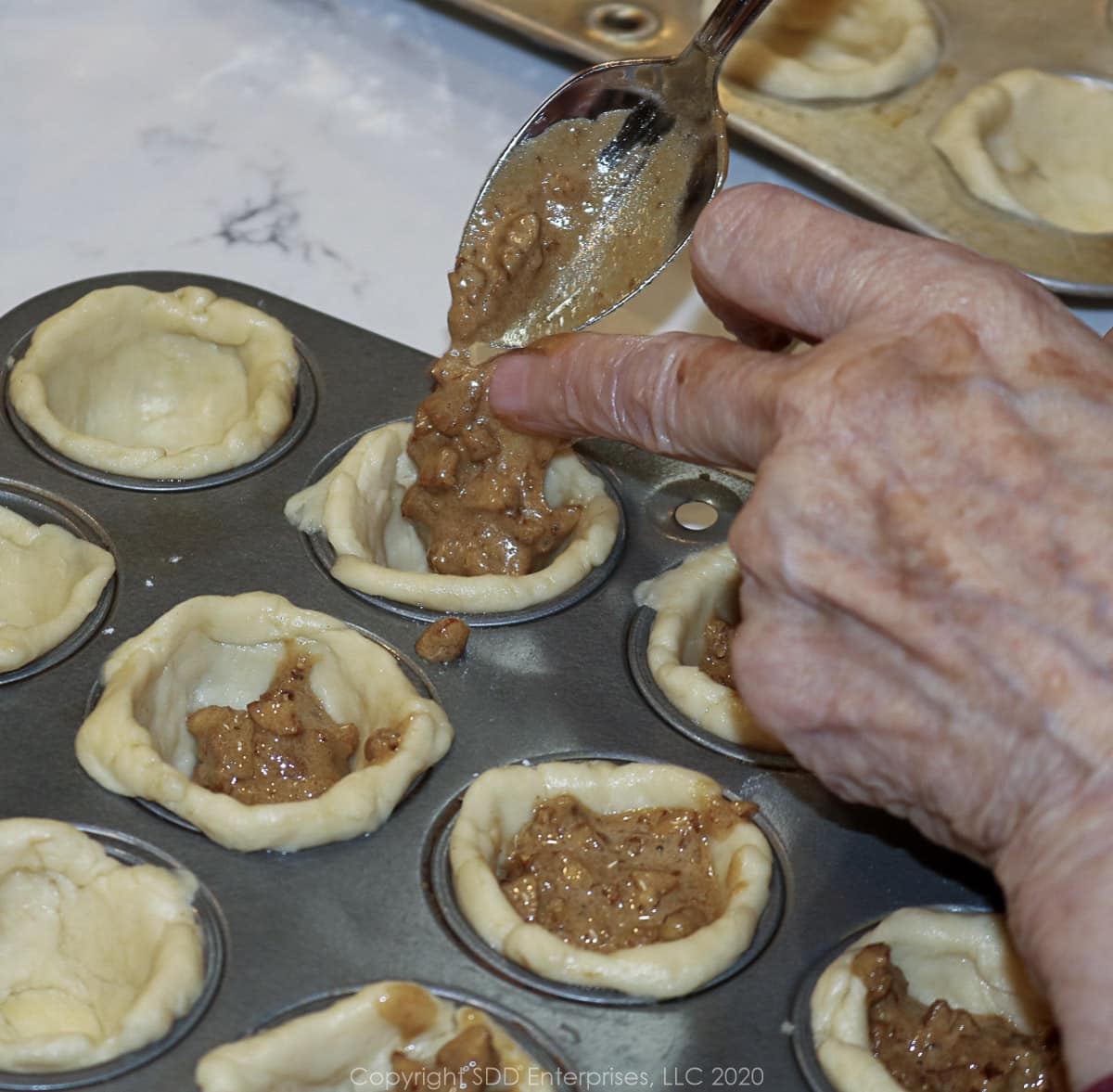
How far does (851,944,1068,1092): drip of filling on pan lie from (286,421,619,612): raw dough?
952mm

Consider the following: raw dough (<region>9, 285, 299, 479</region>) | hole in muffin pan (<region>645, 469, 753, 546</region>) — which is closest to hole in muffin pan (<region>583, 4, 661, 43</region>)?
raw dough (<region>9, 285, 299, 479</region>)

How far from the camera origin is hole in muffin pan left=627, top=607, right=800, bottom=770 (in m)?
2.73

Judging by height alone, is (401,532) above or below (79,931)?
above

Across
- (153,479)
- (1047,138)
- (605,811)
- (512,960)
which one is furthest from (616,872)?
(1047,138)

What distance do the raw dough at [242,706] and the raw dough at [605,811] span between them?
16cm

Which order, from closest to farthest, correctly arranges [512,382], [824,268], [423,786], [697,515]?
[824,268]
[423,786]
[512,382]
[697,515]

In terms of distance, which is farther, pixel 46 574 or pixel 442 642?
pixel 46 574

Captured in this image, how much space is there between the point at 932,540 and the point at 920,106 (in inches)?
107

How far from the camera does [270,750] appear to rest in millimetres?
2689

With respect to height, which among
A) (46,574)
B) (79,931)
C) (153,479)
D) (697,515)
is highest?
(697,515)

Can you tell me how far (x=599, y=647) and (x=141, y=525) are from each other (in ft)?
3.10

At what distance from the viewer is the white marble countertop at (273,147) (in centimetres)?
400

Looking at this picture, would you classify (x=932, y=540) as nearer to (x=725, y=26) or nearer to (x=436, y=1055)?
(x=436, y=1055)

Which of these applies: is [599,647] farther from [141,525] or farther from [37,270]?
[37,270]
